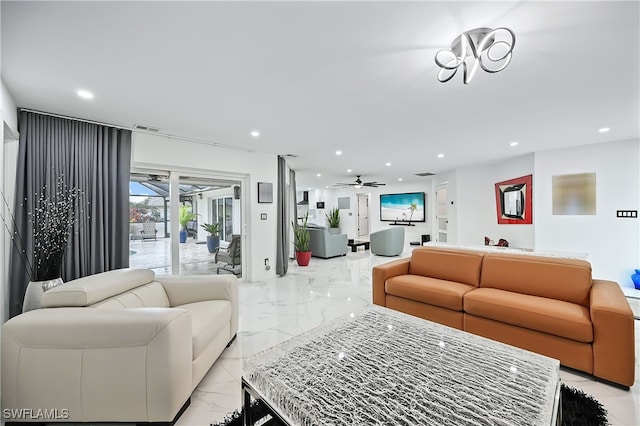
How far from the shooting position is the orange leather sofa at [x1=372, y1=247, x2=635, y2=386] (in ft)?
6.18

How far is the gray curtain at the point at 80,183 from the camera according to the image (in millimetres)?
2691

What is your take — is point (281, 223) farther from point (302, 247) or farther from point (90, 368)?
point (90, 368)

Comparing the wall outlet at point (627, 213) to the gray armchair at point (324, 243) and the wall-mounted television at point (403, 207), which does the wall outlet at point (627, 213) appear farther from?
the wall-mounted television at point (403, 207)

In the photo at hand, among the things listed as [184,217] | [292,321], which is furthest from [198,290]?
[184,217]

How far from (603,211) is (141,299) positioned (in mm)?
6605

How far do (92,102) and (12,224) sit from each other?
1382 mm

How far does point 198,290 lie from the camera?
8.21 feet

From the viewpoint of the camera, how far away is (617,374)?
1.85 metres

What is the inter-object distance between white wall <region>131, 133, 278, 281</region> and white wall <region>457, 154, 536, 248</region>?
16.3ft

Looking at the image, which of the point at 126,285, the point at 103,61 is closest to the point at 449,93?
the point at 103,61

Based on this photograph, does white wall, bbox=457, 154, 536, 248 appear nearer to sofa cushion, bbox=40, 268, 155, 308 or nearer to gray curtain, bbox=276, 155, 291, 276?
gray curtain, bbox=276, 155, 291, 276

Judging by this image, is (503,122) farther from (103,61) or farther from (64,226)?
(64,226)

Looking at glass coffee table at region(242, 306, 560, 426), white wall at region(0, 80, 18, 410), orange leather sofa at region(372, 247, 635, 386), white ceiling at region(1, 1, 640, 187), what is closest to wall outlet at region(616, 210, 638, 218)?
white ceiling at region(1, 1, 640, 187)

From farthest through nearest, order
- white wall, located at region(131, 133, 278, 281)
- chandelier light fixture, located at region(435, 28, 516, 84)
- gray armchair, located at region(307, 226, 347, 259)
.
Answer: gray armchair, located at region(307, 226, 347, 259), white wall, located at region(131, 133, 278, 281), chandelier light fixture, located at region(435, 28, 516, 84)
